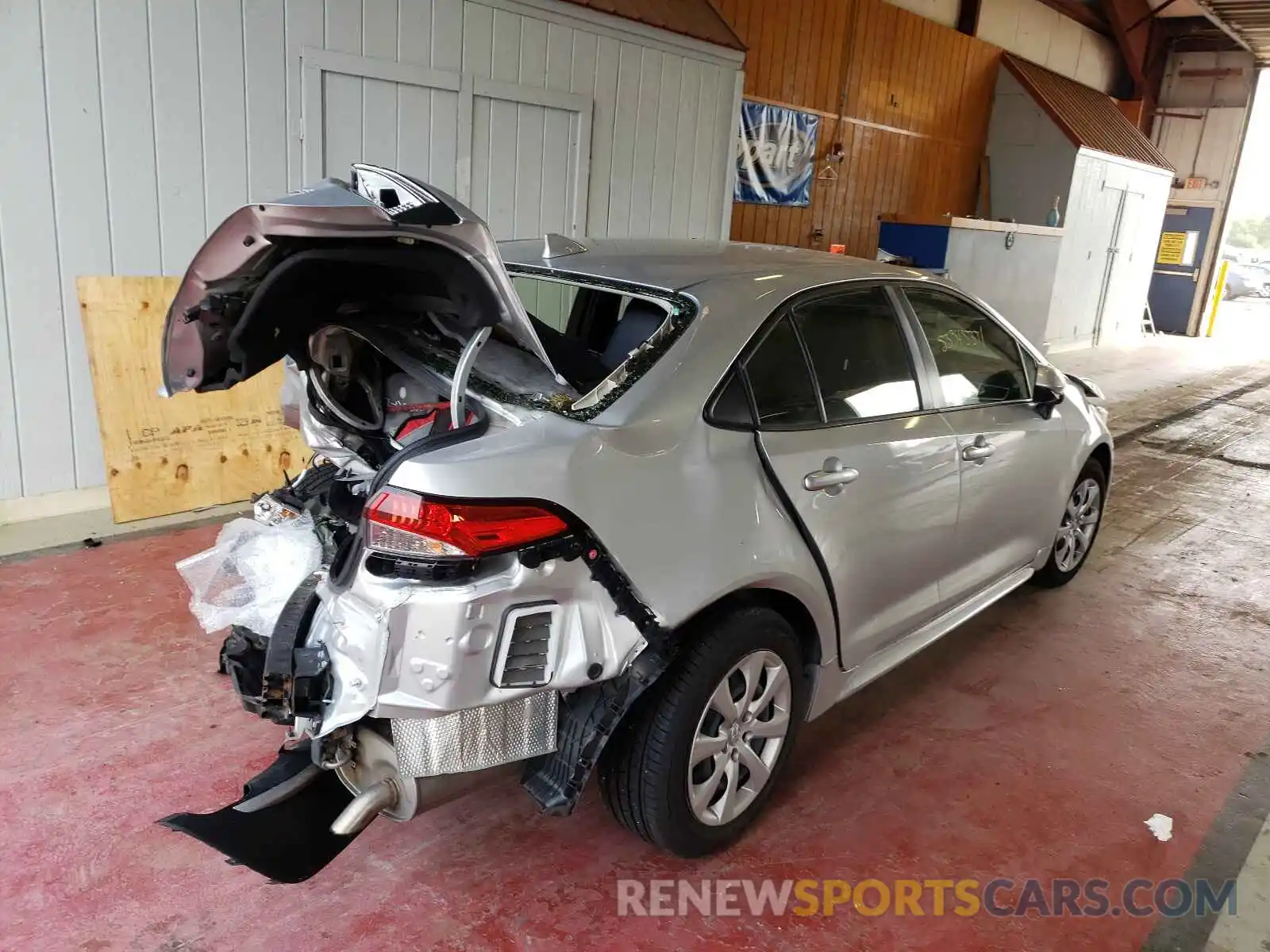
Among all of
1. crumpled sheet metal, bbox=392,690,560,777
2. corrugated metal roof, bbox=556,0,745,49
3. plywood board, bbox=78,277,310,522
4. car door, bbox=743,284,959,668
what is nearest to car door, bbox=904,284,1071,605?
car door, bbox=743,284,959,668

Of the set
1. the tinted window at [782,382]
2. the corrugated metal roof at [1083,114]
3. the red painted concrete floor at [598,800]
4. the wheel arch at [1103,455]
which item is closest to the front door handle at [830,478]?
the tinted window at [782,382]

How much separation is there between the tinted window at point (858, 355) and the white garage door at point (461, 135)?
10.8 ft

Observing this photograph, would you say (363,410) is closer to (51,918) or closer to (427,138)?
(51,918)

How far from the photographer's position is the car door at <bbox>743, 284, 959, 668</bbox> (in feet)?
8.21

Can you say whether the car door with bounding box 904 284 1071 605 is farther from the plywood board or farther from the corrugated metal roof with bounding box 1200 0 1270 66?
the corrugated metal roof with bounding box 1200 0 1270 66

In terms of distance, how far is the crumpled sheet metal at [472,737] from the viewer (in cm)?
201

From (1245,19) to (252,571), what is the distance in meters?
16.0

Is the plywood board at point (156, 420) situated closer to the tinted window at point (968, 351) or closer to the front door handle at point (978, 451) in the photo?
the tinted window at point (968, 351)

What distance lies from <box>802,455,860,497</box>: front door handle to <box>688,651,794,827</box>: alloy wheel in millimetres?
456

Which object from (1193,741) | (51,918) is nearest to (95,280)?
(51,918)

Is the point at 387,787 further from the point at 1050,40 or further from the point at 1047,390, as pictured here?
the point at 1050,40

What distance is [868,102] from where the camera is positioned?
10320mm

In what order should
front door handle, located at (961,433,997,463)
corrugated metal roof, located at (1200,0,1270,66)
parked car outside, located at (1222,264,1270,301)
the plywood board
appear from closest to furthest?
1. front door handle, located at (961,433,997,463)
2. the plywood board
3. corrugated metal roof, located at (1200,0,1270,66)
4. parked car outside, located at (1222,264,1270,301)

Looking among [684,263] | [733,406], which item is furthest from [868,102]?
[733,406]
